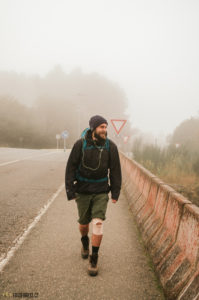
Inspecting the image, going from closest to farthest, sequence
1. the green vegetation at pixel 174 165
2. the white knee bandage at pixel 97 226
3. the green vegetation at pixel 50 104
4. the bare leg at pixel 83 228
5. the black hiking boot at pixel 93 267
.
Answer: the black hiking boot at pixel 93 267 < the white knee bandage at pixel 97 226 < the bare leg at pixel 83 228 < the green vegetation at pixel 174 165 < the green vegetation at pixel 50 104

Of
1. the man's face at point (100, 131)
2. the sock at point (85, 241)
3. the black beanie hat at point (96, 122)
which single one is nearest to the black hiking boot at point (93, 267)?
the sock at point (85, 241)

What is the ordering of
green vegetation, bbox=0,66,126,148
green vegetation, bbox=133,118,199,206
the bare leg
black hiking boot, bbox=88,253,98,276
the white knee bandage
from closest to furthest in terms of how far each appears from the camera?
1. black hiking boot, bbox=88,253,98,276
2. the white knee bandage
3. the bare leg
4. green vegetation, bbox=133,118,199,206
5. green vegetation, bbox=0,66,126,148

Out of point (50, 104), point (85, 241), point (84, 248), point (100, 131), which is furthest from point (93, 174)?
point (50, 104)

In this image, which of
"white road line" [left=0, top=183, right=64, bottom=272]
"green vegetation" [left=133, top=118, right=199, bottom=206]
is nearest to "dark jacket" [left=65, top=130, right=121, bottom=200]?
"white road line" [left=0, top=183, right=64, bottom=272]

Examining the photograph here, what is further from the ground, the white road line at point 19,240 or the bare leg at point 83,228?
the bare leg at point 83,228

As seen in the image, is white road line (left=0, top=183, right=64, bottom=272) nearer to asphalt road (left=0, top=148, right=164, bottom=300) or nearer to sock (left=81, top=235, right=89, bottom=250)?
asphalt road (left=0, top=148, right=164, bottom=300)

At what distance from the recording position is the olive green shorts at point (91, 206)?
11.6ft

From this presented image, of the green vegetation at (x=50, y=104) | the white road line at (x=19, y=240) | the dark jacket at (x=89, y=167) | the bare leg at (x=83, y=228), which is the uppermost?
the green vegetation at (x=50, y=104)

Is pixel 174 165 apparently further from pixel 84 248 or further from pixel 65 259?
pixel 65 259

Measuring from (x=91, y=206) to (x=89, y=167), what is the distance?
1.87 ft

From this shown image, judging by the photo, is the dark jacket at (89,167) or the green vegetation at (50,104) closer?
the dark jacket at (89,167)

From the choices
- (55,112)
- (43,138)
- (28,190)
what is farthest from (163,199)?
(55,112)

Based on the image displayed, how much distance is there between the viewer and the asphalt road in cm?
300

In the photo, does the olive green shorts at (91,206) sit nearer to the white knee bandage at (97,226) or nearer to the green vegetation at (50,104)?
the white knee bandage at (97,226)
